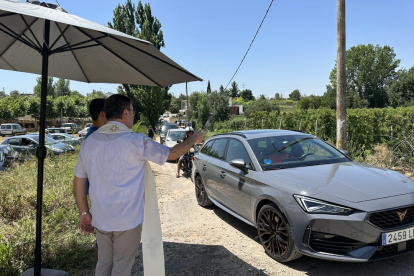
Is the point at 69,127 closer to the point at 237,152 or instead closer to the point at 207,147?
the point at 207,147

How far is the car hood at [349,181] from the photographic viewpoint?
3.26 m

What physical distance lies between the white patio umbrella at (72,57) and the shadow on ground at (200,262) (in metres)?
1.51

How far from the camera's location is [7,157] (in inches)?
Result: 377

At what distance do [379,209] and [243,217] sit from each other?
1962 mm

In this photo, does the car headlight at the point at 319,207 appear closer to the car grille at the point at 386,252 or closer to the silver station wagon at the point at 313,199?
the silver station wagon at the point at 313,199

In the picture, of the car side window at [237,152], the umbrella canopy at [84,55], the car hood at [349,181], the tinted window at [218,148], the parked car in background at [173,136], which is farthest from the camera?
the parked car in background at [173,136]

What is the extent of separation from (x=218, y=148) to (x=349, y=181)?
2.69 metres

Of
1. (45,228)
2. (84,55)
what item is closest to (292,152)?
(84,55)

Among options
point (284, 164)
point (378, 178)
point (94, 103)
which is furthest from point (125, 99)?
point (378, 178)

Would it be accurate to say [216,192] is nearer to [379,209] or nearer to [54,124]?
[379,209]

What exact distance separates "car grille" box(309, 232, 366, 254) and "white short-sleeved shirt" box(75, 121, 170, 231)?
6.43ft

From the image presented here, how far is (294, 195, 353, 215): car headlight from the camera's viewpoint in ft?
10.2

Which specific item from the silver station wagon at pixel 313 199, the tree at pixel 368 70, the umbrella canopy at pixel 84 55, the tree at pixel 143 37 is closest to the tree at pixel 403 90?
the tree at pixel 368 70

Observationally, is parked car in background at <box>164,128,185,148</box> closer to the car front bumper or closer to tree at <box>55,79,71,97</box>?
the car front bumper
